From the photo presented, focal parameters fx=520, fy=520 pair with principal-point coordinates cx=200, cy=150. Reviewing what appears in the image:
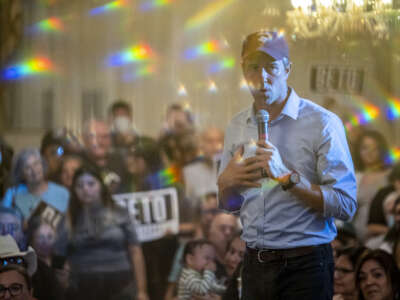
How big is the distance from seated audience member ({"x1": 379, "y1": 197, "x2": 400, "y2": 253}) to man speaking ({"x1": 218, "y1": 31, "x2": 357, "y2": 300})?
3.77 ft

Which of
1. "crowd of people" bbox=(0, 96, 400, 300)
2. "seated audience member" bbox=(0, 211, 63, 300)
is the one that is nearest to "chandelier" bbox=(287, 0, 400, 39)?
"crowd of people" bbox=(0, 96, 400, 300)

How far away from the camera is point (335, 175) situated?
1.99 m

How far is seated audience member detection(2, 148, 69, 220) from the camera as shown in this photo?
3.32 m

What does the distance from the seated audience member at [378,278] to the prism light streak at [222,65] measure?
1.37m

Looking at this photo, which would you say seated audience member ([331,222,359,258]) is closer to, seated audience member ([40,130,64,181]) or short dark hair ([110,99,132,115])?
short dark hair ([110,99,132,115])

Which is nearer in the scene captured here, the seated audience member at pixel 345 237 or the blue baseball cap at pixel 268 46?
the blue baseball cap at pixel 268 46

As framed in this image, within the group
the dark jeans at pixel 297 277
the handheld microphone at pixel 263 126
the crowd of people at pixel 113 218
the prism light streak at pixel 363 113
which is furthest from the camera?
the crowd of people at pixel 113 218

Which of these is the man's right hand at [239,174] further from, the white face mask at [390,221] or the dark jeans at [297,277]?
the white face mask at [390,221]

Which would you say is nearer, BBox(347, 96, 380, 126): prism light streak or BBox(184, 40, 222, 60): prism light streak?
BBox(347, 96, 380, 126): prism light streak

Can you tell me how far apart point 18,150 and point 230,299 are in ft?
5.32

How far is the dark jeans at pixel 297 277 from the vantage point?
197 centimetres

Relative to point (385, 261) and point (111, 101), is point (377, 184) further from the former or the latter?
point (111, 101)

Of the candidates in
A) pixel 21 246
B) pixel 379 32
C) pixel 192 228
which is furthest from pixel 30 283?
pixel 379 32

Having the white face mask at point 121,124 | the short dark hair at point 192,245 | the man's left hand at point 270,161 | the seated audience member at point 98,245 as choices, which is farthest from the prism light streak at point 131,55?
the man's left hand at point 270,161
